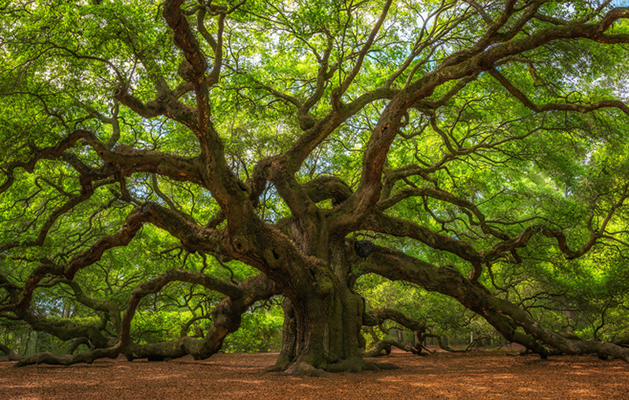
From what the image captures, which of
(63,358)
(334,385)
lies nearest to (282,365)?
(334,385)

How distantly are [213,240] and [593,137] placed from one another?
8.14m

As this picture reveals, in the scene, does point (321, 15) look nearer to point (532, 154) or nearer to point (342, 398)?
point (342, 398)

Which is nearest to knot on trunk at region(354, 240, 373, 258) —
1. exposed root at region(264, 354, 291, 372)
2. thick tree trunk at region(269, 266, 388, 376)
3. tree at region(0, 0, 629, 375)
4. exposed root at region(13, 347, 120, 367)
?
tree at region(0, 0, 629, 375)

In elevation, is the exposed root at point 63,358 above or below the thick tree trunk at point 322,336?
below

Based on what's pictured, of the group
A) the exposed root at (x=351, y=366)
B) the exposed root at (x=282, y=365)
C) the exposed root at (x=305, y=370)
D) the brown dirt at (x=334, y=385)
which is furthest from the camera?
the exposed root at (x=282, y=365)

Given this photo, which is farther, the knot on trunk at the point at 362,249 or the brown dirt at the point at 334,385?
the knot on trunk at the point at 362,249

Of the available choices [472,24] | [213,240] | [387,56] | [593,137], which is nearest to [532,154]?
[593,137]

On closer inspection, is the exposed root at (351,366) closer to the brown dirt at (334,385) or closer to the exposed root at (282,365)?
the brown dirt at (334,385)

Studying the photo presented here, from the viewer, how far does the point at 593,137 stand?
8922mm

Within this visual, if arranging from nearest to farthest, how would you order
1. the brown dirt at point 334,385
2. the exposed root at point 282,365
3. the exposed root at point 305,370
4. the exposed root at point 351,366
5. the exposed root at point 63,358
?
1. the brown dirt at point 334,385
2. the exposed root at point 305,370
3. the exposed root at point 351,366
4. the exposed root at point 282,365
5. the exposed root at point 63,358

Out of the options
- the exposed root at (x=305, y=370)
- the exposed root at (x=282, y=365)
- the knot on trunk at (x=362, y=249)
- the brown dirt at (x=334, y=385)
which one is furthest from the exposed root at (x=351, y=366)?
the knot on trunk at (x=362, y=249)

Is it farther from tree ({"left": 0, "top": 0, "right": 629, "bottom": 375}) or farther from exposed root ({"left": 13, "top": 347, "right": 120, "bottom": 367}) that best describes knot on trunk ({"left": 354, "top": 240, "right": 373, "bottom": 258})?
exposed root ({"left": 13, "top": 347, "right": 120, "bottom": 367})

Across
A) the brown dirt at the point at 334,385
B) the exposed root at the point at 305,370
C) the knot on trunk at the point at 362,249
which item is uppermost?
the knot on trunk at the point at 362,249

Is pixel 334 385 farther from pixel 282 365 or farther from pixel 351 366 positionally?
pixel 282 365
